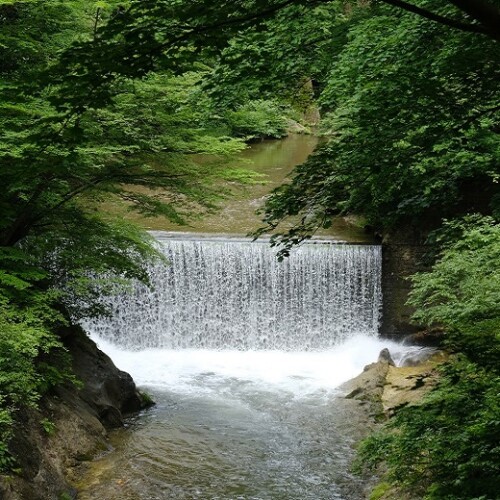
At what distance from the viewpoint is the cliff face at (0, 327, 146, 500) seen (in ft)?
21.0

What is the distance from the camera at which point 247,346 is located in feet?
45.1

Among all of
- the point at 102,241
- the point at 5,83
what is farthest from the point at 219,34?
the point at 102,241

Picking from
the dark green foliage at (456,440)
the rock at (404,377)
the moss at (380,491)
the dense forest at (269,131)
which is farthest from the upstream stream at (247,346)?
the dark green foliage at (456,440)

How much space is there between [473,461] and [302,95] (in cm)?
502

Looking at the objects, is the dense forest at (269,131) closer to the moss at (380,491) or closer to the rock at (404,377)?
the moss at (380,491)

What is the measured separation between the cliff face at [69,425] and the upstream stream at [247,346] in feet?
1.25

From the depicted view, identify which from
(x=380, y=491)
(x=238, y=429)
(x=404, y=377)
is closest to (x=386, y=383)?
(x=404, y=377)

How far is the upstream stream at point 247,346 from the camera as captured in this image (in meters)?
8.98

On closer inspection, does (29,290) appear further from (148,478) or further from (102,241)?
(148,478)

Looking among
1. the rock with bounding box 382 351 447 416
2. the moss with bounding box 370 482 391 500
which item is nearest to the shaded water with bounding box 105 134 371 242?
the rock with bounding box 382 351 447 416

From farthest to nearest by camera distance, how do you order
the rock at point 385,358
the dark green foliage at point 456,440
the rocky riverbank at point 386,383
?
the rock at point 385,358, the rocky riverbank at point 386,383, the dark green foliage at point 456,440

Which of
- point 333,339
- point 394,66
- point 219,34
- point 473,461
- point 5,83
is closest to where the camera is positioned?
point 219,34

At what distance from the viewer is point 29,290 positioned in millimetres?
7270

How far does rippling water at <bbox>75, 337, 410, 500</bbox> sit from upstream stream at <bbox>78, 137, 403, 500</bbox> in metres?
0.03
